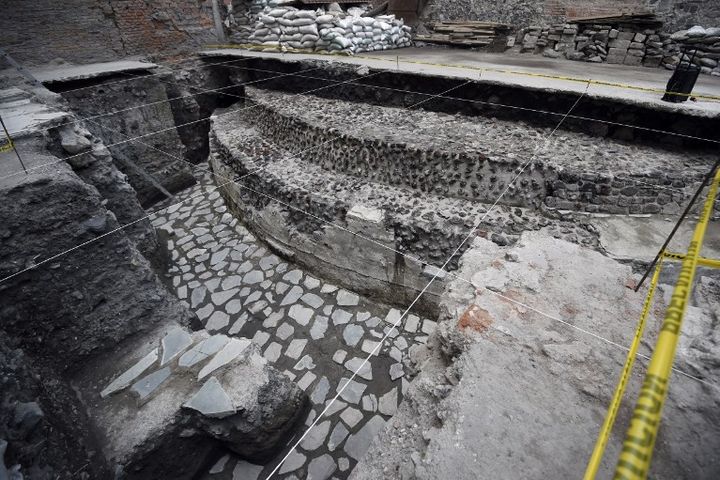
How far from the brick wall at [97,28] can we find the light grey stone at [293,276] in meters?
6.81

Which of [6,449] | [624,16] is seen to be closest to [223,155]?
[6,449]

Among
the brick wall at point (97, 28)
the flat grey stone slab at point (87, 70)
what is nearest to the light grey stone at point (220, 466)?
the flat grey stone slab at point (87, 70)

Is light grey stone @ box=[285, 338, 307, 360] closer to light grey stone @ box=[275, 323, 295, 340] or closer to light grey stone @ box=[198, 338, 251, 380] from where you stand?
light grey stone @ box=[275, 323, 295, 340]

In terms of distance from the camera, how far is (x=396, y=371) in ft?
12.8

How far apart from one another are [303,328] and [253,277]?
1.30 meters

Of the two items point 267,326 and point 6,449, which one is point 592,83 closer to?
point 267,326

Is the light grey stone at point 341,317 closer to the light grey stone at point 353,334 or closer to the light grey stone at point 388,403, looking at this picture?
the light grey stone at point 353,334

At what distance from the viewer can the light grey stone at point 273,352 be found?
4148 mm

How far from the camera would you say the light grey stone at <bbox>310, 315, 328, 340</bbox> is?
14.3 feet

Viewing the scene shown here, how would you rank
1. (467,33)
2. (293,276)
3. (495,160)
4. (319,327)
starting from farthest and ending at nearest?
(467,33), (293,276), (319,327), (495,160)

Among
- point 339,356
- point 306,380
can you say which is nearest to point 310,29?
point 339,356

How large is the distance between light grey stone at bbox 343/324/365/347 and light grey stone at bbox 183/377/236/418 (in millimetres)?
1635

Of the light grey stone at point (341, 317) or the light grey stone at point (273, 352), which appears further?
the light grey stone at point (341, 317)

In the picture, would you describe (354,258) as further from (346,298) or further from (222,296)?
(222,296)
